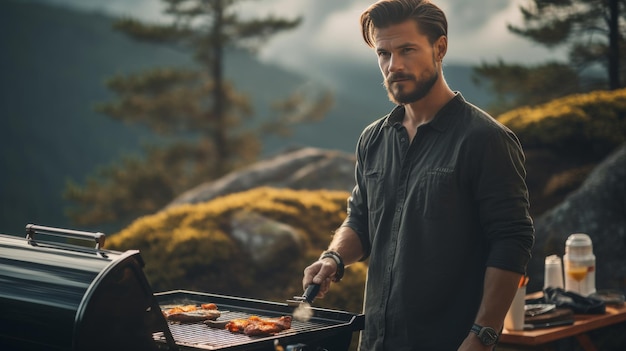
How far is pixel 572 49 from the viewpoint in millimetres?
12258

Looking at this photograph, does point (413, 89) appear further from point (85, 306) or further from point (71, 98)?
point (71, 98)

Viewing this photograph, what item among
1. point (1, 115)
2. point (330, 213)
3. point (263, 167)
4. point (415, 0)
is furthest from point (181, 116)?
point (1, 115)

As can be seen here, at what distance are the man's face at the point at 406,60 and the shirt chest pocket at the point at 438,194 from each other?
29cm

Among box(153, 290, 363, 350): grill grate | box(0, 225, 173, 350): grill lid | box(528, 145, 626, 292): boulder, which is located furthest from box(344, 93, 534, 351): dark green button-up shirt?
box(528, 145, 626, 292): boulder

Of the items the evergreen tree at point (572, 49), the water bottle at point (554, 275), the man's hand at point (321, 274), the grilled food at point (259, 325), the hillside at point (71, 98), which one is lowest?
the grilled food at point (259, 325)

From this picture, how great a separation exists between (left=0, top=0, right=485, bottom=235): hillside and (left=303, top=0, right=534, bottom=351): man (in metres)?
41.0

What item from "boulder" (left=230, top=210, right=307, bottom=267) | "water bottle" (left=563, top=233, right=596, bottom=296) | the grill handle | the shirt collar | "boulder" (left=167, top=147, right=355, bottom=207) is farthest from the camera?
"boulder" (left=167, top=147, right=355, bottom=207)

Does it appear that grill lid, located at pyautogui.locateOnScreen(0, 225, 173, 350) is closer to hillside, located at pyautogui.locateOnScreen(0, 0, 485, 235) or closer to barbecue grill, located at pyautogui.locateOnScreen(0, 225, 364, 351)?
barbecue grill, located at pyautogui.locateOnScreen(0, 225, 364, 351)

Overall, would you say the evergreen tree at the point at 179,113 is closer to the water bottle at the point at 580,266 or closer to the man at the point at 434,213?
the water bottle at the point at 580,266

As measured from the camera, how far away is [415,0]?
2.99m

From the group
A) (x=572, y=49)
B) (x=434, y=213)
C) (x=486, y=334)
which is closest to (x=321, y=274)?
(x=434, y=213)

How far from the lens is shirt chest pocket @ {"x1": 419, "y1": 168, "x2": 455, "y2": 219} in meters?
2.85

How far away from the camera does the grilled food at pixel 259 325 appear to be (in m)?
2.71

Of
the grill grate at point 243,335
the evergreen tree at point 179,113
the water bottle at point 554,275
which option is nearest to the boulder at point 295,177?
the water bottle at point 554,275
